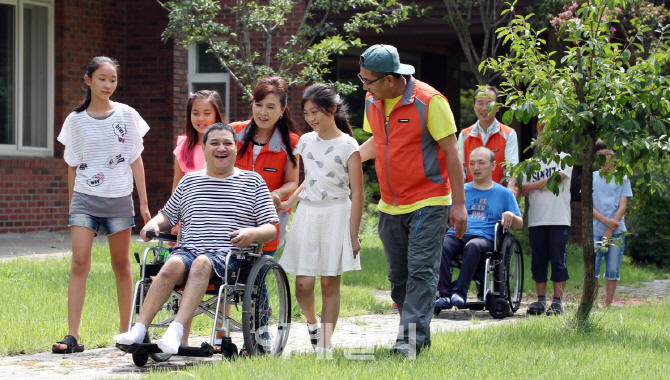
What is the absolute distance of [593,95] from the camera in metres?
5.84

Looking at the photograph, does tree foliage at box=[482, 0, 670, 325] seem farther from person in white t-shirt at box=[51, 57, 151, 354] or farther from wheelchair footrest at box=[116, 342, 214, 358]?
person in white t-shirt at box=[51, 57, 151, 354]

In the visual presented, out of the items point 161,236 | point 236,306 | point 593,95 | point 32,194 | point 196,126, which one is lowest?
point 236,306

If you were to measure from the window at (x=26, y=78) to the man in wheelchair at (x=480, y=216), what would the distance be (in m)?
6.78

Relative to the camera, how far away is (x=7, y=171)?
443 inches

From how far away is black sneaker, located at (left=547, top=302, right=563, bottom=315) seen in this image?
7.53m

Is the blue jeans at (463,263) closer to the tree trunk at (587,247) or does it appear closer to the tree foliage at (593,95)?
the tree trunk at (587,247)

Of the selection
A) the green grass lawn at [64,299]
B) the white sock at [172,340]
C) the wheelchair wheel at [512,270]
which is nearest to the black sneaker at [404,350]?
the white sock at [172,340]

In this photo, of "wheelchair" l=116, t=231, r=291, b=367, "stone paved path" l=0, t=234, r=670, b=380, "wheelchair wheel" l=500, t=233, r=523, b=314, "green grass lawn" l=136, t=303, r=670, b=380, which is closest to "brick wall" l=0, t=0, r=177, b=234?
"stone paved path" l=0, t=234, r=670, b=380

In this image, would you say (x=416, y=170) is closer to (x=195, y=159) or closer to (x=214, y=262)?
(x=214, y=262)

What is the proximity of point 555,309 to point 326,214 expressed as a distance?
314 centimetres

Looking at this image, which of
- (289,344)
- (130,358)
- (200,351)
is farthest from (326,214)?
(130,358)

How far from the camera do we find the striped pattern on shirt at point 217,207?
5.20 m

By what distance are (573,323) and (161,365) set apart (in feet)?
9.58

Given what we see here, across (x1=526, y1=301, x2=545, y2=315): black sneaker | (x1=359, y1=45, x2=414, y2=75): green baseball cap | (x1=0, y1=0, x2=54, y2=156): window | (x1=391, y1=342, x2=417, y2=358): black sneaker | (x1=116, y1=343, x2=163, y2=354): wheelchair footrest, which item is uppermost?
(x1=0, y1=0, x2=54, y2=156): window
